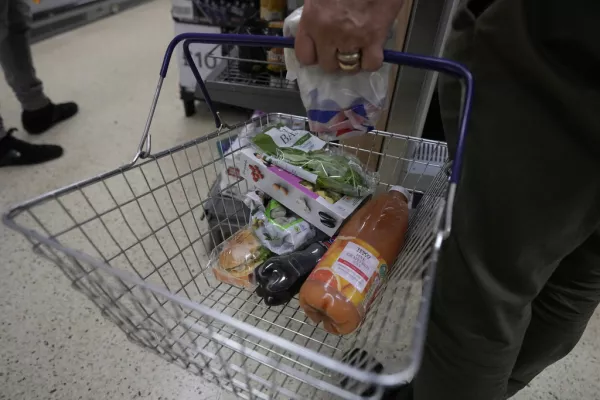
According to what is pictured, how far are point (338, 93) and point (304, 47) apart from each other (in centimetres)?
10

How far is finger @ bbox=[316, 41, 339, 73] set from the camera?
0.35 meters

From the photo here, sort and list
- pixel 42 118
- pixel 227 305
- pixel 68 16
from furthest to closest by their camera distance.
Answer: pixel 68 16 → pixel 42 118 → pixel 227 305

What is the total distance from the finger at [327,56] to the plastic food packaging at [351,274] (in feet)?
0.79

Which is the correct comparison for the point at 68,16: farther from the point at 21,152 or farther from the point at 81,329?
the point at 81,329

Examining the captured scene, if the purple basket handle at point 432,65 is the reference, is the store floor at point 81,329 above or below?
below

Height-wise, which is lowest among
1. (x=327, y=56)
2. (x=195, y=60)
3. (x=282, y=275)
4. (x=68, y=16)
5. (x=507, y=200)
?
(x=68, y=16)

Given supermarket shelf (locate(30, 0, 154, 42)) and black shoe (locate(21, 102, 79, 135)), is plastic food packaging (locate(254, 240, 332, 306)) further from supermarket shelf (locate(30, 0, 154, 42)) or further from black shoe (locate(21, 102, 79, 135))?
supermarket shelf (locate(30, 0, 154, 42))

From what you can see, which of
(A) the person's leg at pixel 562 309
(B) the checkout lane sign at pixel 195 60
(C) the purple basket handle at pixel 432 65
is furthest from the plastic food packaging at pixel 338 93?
(B) the checkout lane sign at pixel 195 60

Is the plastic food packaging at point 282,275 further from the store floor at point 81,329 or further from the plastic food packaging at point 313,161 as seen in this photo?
the store floor at point 81,329

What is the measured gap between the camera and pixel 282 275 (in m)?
0.53

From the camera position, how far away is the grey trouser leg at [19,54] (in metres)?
1.26

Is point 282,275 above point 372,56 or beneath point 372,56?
beneath

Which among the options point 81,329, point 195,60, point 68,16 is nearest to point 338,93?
point 81,329

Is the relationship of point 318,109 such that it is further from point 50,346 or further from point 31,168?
point 31,168
